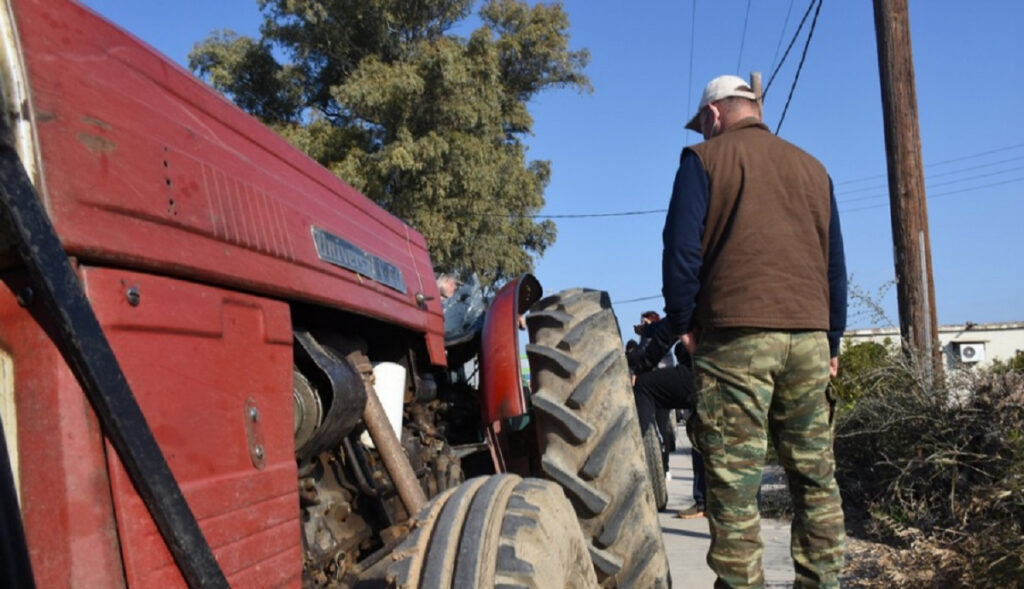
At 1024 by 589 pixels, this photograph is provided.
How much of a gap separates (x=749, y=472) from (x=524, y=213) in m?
17.2

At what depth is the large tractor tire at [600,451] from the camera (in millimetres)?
2947

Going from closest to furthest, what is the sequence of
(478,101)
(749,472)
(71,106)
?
1. (71,106)
2. (749,472)
3. (478,101)

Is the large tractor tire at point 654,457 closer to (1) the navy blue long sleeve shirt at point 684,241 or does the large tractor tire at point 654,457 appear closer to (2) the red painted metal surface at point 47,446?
(1) the navy blue long sleeve shirt at point 684,241

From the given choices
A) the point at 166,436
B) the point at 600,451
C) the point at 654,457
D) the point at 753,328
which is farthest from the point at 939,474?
the point at 166,436

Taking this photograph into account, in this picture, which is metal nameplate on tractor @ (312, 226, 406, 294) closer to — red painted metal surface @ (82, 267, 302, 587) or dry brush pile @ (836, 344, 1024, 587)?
red painted metal surface @ (82, 267, 302, 587)

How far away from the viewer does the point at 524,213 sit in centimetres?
1986

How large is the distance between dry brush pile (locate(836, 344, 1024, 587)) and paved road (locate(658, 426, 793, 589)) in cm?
48

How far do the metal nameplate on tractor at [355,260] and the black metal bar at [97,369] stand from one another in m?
0.99

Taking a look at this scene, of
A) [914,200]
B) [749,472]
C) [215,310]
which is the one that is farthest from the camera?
[914,200]

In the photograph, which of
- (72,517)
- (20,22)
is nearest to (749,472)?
(72,517)

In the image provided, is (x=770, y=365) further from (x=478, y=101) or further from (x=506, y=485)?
(x=478, y=101)

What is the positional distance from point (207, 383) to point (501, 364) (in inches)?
77.3

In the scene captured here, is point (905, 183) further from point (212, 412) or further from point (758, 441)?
point (212, 412)

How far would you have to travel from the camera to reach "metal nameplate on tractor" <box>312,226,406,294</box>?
7.76ft
